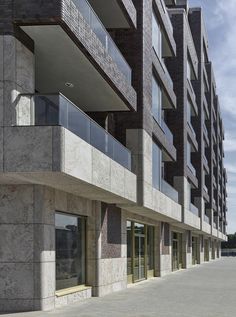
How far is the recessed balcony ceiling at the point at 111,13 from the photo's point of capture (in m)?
21.7

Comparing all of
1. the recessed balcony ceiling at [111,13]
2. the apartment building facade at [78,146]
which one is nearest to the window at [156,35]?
the apartment building facade at [78,146]

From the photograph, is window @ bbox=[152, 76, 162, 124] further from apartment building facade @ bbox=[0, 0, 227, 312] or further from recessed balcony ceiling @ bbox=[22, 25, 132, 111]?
recessed balcony ceiling @ bbox=[22, 25, 132, 111]

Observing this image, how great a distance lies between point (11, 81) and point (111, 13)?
9.11 metres

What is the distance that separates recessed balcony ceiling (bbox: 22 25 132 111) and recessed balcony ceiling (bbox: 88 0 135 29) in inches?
131

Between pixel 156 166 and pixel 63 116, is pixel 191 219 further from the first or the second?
pixel 63 116

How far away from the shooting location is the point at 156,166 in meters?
29.7

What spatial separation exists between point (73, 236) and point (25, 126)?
6.65 m

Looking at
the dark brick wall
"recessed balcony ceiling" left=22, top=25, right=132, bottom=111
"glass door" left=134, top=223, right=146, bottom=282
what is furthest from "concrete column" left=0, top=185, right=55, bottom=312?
"glass door" left=134, top=223, right=146, bottom=282

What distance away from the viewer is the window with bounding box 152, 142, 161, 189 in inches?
1131

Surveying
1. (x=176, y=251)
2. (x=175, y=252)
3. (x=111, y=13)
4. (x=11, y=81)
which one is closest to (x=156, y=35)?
(x=111, y=13)

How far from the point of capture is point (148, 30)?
2684 centimetres

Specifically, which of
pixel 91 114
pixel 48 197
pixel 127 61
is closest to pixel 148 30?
pixel 127 61

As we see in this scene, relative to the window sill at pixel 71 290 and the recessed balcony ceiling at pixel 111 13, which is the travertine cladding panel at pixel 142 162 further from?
the window sill at pixel 71 290

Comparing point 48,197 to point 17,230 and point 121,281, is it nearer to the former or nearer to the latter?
point 17,230
